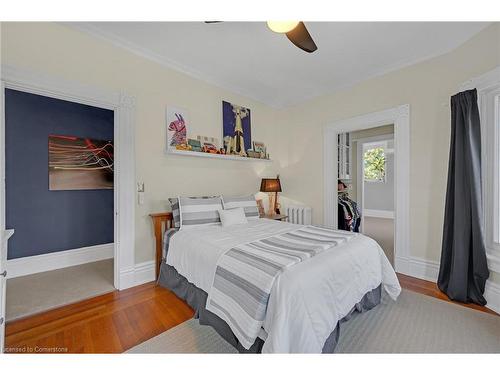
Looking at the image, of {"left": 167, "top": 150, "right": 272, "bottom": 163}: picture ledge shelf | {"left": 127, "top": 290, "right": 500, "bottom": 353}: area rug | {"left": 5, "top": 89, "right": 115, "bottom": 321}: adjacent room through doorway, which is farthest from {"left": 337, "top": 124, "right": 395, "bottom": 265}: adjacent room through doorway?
{"left": 5, "top": 89, "right": 115, "bottom": 321}: adjacent room through doorway

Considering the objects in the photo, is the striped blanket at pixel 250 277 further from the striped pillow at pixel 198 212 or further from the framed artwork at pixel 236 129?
the framed artwork at pixel 236 129

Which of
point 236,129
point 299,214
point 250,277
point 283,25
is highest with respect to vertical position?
point 283,25

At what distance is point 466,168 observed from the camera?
86.8 inches

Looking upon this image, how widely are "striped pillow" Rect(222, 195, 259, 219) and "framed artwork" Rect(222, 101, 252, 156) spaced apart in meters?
0.81

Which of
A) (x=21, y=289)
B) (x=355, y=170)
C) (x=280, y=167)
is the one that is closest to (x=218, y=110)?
(x=280, y=167)

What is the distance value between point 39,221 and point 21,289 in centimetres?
95

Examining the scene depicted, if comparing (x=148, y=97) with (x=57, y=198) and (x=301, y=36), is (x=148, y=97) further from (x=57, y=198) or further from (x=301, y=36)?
(x=57, y=198)

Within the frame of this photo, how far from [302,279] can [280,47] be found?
2.44m

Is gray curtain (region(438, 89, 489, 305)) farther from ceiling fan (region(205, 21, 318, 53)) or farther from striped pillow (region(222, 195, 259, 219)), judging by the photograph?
striped pillow (region(222, 195, 259, 219))

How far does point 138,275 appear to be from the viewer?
2.63 metres

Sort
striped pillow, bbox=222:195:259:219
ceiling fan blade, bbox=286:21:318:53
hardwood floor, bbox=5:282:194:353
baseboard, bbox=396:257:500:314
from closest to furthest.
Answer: hardwood floor, bbox=5:282:194:353 < ceiling fan blade, bbox=286:21:318:53 < baseboard, bbox=396:257:500:314 < striped pillow, bbox=222:195:259:219

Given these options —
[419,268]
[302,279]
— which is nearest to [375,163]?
[419,268]

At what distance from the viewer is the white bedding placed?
1.28 m
